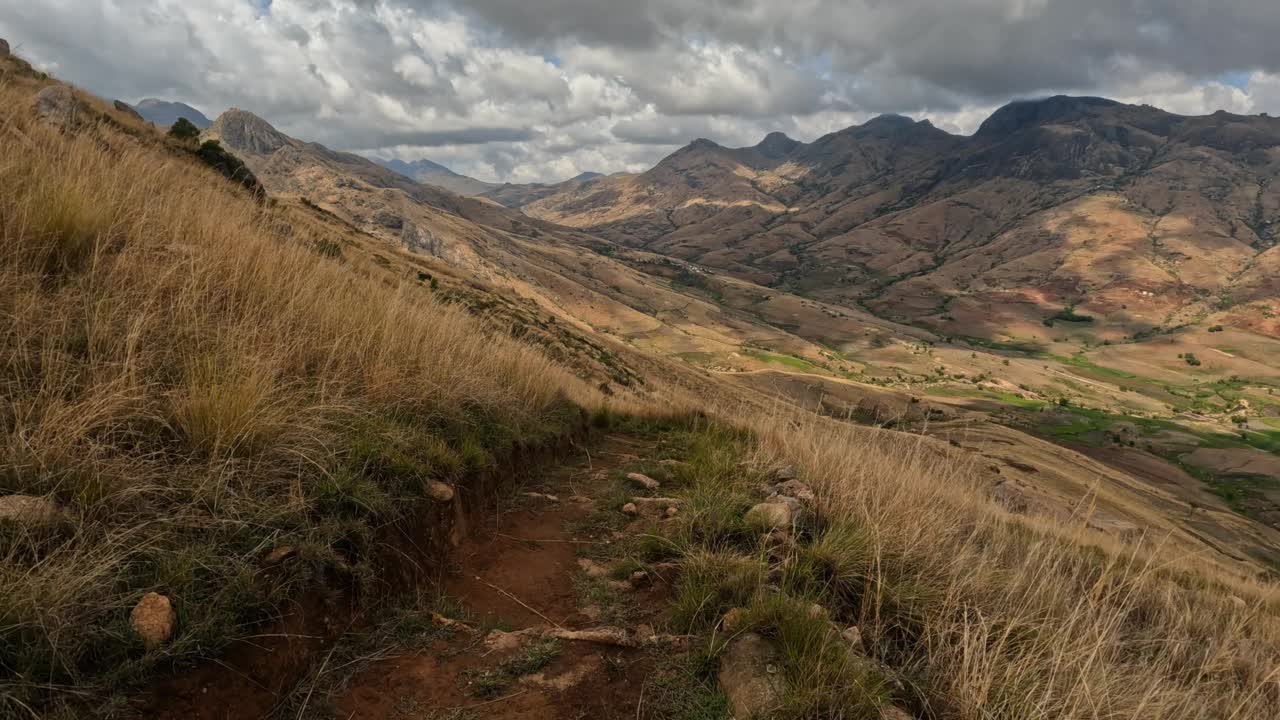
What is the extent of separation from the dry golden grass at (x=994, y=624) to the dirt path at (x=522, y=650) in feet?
5.11

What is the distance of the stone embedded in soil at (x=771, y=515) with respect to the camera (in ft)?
15.2

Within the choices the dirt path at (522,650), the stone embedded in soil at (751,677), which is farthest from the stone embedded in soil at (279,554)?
the stone embedded in soil at (751,677)

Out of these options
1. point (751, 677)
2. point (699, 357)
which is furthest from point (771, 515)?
point (699, 357)

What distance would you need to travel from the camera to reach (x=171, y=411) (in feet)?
11.2

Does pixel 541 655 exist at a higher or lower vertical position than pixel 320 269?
lower

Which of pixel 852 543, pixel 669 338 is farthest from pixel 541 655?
pixel 669 338

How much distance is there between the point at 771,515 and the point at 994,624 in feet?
5.37

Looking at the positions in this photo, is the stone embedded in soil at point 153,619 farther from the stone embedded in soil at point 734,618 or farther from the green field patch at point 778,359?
the green field patch at point 778,359

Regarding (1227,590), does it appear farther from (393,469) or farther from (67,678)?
(67,678)

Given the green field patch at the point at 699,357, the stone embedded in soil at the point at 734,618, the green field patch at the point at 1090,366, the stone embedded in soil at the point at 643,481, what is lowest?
the green field patch at the point at 699,357

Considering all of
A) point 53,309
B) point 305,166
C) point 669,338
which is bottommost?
point 669,338

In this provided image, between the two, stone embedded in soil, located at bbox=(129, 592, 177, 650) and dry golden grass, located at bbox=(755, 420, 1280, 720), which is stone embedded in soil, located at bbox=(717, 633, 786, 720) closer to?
dry golden grass, located at bbox=(755, 420, 1280, 720)

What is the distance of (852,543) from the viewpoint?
166 inches

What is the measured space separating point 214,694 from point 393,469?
185 centimetres
